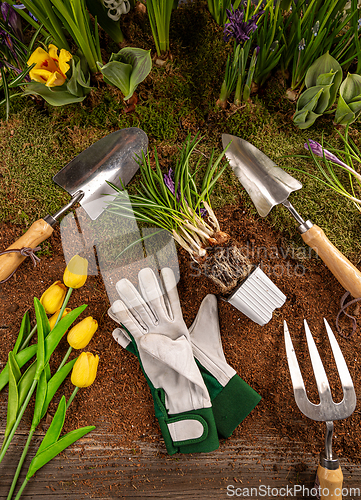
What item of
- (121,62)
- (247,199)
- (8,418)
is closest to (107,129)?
(121,62)

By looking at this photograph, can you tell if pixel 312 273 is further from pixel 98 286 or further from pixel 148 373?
pixel 98 286

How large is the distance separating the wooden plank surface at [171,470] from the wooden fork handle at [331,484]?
0.10 m

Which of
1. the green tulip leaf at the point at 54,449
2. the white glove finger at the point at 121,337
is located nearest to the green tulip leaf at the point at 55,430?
the green tulip leaf at the point at 54,449

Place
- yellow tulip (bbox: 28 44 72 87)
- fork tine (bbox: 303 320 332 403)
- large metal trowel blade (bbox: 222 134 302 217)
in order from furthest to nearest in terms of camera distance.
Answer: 1. large metal trowel blade (bbox: 222 134 302 217)
2. fork tine (bbox: 303 320 332 403)
3. yellow tulip (bbox: 28 44 72 87)

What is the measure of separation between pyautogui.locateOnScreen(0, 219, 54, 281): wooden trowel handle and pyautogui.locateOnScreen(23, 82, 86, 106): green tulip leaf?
47 centimetres

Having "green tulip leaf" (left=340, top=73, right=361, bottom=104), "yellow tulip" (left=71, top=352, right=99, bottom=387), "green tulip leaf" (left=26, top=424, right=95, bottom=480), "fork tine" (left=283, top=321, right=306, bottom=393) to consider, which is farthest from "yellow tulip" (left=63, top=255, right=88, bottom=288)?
"green tulip leaf" (left=340, top=73, right=361, bottom=104)

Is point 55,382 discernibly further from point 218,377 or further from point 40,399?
point 218,377

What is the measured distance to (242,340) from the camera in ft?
4.03

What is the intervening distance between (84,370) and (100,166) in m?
0.81

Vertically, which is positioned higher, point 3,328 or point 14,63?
point 14,63

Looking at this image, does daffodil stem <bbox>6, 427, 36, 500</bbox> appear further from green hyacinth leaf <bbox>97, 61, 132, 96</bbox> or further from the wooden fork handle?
green hyacinth leaf <bbox>97, 61, 132, 96</bbox>

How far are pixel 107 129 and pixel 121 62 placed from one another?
0.29 m

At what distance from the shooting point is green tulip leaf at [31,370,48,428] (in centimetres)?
109

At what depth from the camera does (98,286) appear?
1.26 metres
